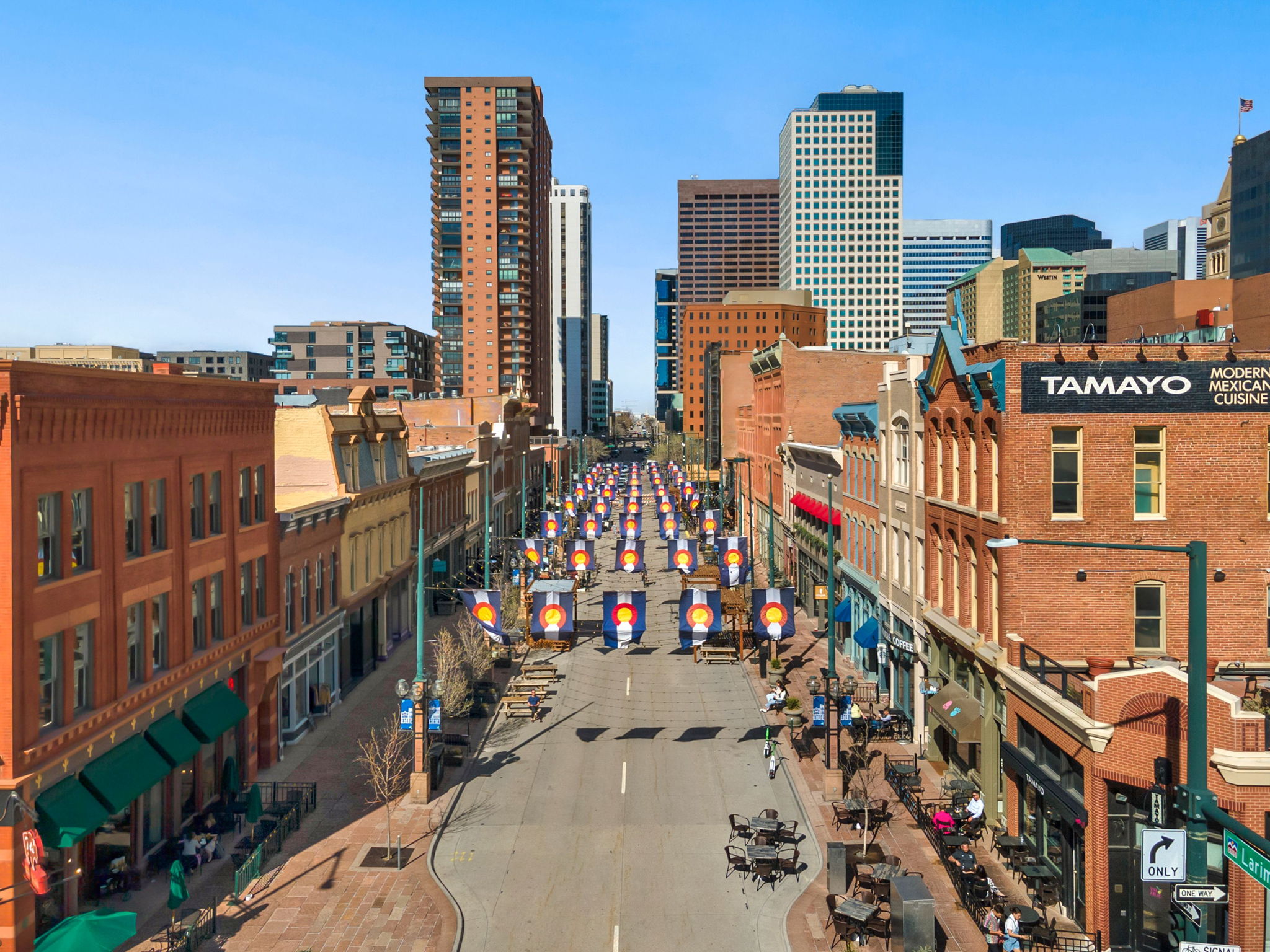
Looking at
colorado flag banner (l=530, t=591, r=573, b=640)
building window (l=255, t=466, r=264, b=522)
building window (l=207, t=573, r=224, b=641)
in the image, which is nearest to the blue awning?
colorado flag banner (l=530, t=591, r=573, b=640)

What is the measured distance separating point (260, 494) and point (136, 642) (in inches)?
354

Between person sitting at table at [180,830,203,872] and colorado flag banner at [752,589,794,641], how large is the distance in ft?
59.4

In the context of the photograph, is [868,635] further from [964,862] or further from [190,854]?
[190,854]

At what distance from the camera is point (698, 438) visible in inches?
7520

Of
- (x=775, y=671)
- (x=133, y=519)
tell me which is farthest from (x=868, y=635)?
(x=133, y=519)

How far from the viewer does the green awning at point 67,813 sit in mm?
19203

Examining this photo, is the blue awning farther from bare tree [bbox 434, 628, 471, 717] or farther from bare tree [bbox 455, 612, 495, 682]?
bare tree [bbox 434, 628, 471, 717]

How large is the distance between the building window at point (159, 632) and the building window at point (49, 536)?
4278 mm

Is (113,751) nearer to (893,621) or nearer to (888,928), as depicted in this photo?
(888,928)

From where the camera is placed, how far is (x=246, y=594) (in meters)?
31.2

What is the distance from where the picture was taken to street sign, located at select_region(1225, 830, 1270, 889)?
1073cm

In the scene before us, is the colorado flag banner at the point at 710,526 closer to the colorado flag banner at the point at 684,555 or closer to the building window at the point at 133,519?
the colorado flag banner at the point at 684,555

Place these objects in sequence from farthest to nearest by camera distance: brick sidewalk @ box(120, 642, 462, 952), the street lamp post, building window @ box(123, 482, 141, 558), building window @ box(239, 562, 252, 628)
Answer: building window @ box(239, 562, 252, 628)
building window @ box(123, 482, 141, 558)
brick sidewalk @ box(120, 642, 462, 952)
the street lamp post

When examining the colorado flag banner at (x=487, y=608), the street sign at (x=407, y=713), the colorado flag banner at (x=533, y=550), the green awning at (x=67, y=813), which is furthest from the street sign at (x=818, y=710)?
the colorado flag banner at (x=533, y=550)
